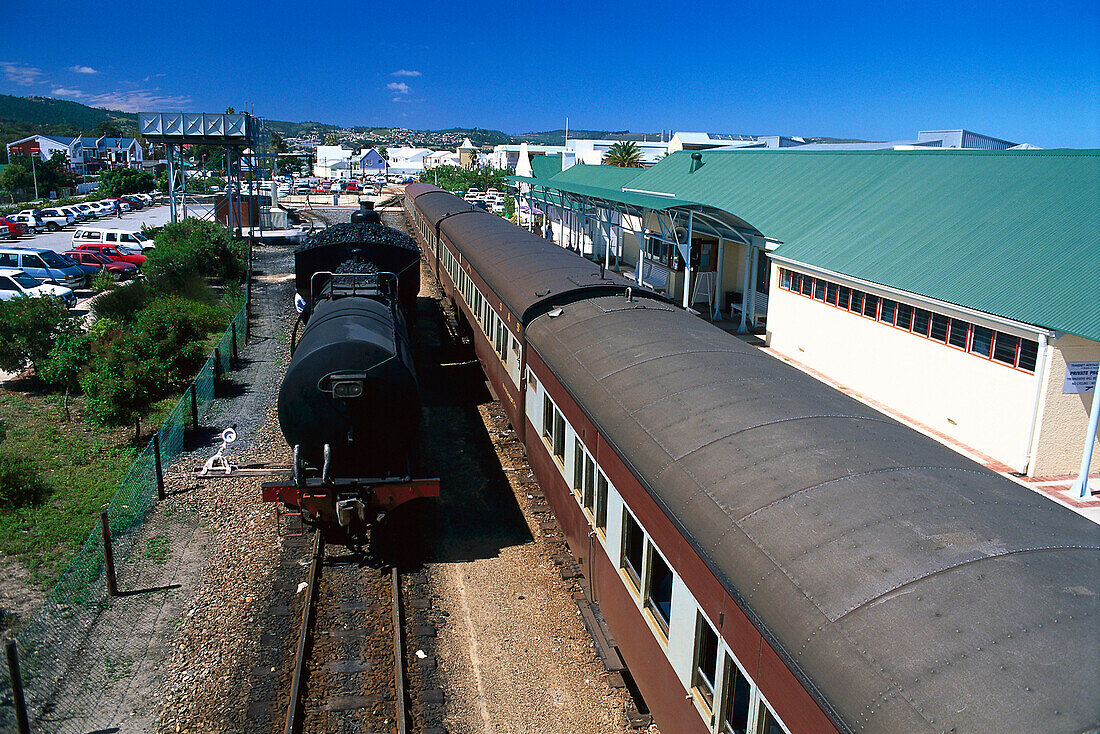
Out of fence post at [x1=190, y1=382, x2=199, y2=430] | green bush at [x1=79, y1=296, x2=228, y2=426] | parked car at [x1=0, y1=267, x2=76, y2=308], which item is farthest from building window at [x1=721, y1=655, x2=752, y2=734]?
parked car at [x1=0, y1=267, x2=76, y2=308]

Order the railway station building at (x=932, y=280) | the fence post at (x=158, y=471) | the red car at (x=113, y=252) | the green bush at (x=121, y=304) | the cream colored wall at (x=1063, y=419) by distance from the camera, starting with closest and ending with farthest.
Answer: the fence post at (x=158, y=471)
the cream colored wall at (x=1063, y=419)
the railway station building at (x=932, y=280)
the green bush at (x=121, y=304)
the red car at (x=113, y=252)

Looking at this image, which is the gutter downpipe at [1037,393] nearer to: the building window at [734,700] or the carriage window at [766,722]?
the building window at [734,700]

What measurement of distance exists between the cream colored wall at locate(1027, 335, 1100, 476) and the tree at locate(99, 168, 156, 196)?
8628 centimetres

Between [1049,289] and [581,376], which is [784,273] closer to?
[1049,289]

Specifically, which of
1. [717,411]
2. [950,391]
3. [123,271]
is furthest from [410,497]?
[123,271]

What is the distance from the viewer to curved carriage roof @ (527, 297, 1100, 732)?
3561mm

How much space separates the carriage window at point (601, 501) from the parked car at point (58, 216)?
57.7m

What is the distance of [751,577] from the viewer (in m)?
4.98

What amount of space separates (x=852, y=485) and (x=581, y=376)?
4.55 metres

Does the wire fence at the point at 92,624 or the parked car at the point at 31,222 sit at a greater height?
the parked car at the point at 31,222

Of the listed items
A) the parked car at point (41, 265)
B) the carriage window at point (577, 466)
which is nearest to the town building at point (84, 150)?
the parked car at point (41, 265)

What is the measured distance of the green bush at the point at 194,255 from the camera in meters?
28.6

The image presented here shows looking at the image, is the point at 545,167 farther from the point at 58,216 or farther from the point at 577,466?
the point at 577,466

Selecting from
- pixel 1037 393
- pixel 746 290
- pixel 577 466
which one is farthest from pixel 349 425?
pixel 746 290
